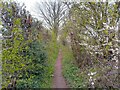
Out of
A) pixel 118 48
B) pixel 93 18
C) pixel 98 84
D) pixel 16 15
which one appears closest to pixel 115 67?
pixel 118 48

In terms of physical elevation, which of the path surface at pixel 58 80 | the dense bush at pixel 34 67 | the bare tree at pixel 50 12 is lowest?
the path surface at pixel 58 80

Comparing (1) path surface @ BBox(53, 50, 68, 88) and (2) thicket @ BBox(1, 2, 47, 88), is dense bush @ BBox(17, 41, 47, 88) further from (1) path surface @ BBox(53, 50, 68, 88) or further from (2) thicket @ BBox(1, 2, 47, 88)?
(1) path surface @ BBox(53, 50, 68, 88)

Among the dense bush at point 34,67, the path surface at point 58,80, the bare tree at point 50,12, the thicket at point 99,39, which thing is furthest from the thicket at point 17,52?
the bare tree at point 50,12

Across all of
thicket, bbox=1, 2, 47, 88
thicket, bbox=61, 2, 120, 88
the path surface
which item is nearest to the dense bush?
thicket, bbox=1, 2, 47, 88

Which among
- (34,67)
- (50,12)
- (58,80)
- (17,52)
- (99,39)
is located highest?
(50,12)

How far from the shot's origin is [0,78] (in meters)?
3.68

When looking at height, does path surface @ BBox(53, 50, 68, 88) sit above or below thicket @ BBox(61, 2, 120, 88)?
below

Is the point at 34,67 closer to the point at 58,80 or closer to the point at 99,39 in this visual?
the point at 58,80

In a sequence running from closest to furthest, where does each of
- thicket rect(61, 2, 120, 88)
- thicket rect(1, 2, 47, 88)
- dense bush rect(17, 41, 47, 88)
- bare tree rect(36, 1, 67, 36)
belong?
thicket rect(61, 2, 120, 88), thicket rect(1, 2, 47, 88), dense bush rect(17, 41, 47, 88), bare tree rect(36, 1, 67, 36)

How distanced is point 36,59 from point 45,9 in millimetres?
9739

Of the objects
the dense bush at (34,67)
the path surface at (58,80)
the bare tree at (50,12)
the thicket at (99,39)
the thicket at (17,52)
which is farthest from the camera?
the bare tree at (50,12)

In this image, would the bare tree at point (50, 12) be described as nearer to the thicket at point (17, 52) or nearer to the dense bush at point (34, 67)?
the thicket at point (17, 52)

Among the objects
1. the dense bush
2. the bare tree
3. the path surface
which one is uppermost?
the bare tree

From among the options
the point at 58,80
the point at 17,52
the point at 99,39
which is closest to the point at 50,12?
the point at 58,80
